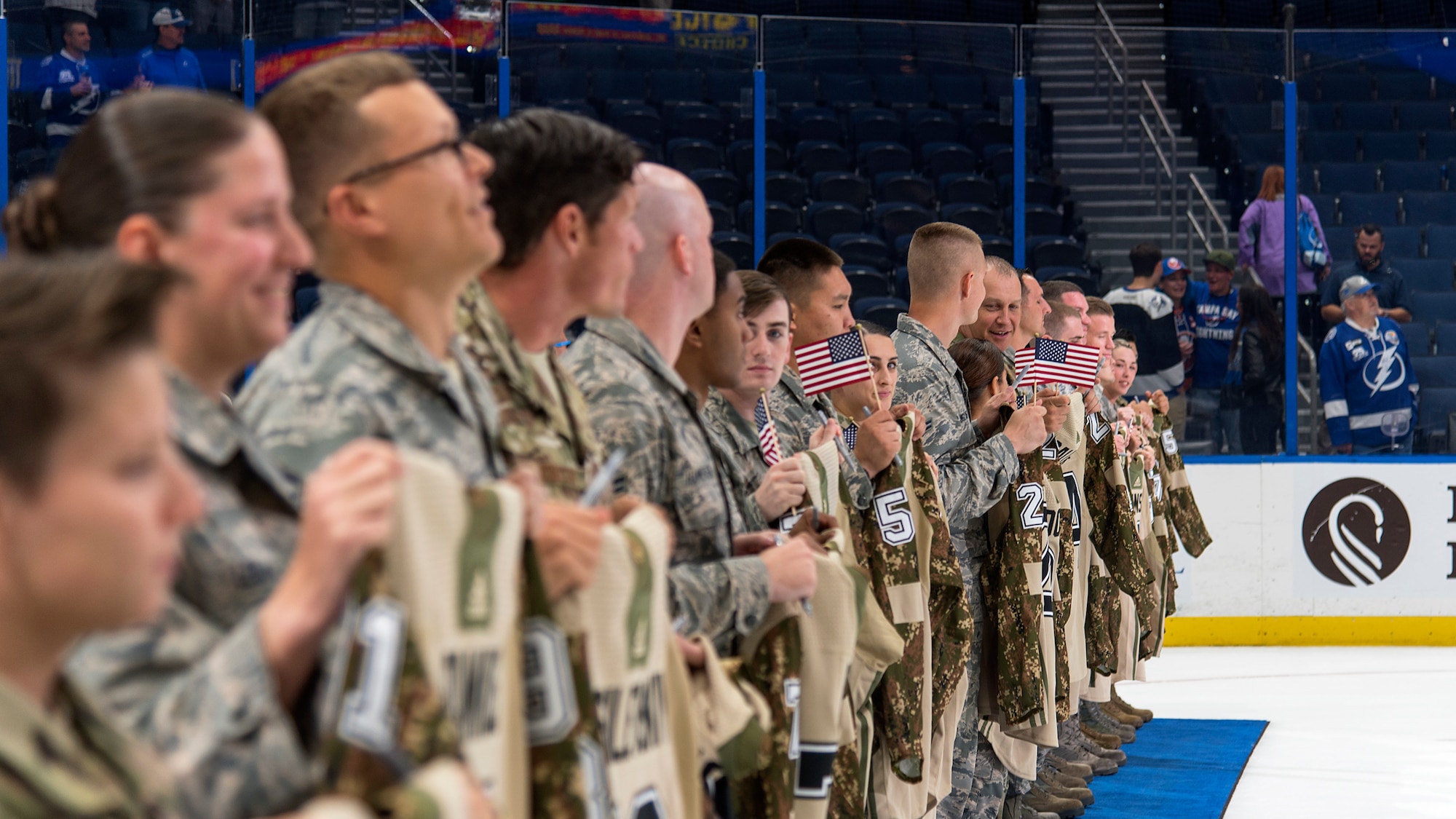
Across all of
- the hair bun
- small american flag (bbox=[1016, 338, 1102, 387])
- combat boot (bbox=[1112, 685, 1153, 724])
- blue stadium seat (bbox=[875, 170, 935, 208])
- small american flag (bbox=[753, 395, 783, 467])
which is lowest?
combat boot (bbox=[1112, 685, 1153, 724])

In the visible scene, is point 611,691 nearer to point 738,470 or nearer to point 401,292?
point 401,292

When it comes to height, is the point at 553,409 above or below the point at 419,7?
below

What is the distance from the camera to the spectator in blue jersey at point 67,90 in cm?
563

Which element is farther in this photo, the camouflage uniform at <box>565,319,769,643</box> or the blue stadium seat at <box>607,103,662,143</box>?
the blue stadium seat at <box>607,103,662,143</box>

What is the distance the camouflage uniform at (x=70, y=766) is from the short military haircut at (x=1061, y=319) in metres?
5.34

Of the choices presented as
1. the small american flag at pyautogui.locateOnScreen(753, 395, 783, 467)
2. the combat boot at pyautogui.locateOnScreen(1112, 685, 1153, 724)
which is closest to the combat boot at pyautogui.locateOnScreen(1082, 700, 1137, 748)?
the combat boot at pyautogui.locateOnScreen(1112, 685, 1153, 724)

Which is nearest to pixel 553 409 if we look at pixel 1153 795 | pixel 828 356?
pixel 828 356

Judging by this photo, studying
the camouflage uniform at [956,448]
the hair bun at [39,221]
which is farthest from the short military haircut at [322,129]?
the camouflage uniform at [956,448]

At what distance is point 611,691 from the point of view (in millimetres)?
1697

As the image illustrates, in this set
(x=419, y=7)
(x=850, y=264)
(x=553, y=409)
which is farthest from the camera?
(x=850, y=264)

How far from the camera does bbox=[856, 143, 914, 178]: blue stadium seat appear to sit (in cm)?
869

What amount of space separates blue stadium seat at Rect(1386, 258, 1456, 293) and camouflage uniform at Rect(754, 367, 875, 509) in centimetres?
621

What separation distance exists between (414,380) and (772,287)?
160cm

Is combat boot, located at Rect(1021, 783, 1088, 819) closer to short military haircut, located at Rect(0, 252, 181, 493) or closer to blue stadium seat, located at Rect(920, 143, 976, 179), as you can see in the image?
blue stadium seat, located at Rect(920, 143, 976, 179)
